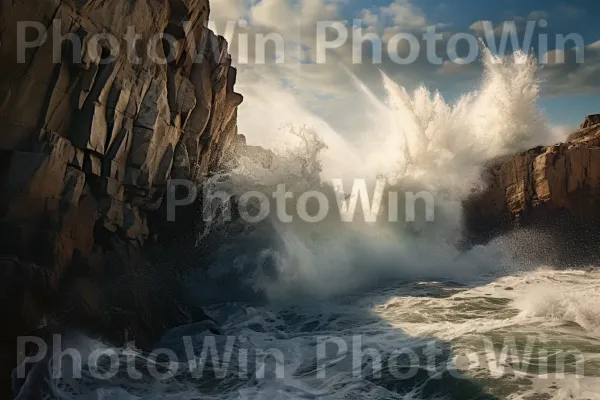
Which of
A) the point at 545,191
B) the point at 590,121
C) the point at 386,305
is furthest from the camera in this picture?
the point at 590,121

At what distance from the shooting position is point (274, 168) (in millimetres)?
18203

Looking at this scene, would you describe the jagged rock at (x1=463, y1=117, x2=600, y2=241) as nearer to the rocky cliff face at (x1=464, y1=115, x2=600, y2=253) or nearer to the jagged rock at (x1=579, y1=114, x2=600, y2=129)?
the rocky cliff face at (x1=464, y1=115, x2=600, y2=253)

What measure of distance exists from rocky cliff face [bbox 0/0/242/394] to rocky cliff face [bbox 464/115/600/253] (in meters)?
15.8

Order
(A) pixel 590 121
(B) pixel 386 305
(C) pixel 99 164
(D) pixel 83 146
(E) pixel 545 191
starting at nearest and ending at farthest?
(D) pixel 83 146 < (C) pixel 99 164 < (B) pixel 386 305 < (E) pixel 545 191 < (A) pixel 590 121

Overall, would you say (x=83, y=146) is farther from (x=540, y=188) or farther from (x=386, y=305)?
(x=540, y=188)

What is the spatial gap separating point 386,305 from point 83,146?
932cm

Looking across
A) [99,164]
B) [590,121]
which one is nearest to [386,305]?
[99,164]

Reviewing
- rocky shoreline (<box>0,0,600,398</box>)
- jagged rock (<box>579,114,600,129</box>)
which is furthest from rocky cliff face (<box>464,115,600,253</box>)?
rocky shoreline (<box>0,0,600,398</box>)

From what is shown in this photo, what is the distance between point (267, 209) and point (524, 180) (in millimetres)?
12703

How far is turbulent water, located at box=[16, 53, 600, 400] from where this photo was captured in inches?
307

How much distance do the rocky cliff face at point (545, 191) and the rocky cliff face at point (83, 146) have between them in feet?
51.9

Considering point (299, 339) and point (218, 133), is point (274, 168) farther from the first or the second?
point (299, 339)

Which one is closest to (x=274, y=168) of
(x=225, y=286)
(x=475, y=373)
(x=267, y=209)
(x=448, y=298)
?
(x=267, y=209)

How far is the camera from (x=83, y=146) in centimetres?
945
